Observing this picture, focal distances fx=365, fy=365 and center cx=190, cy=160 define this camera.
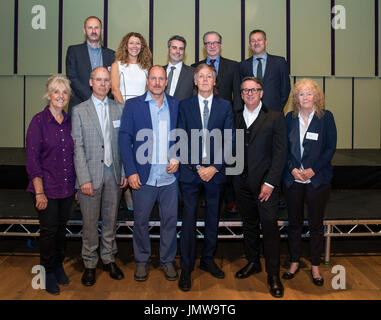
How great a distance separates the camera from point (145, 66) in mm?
2990

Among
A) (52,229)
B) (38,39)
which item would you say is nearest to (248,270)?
(52,229)

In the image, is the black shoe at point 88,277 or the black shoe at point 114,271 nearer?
the black shoe at point 88,277

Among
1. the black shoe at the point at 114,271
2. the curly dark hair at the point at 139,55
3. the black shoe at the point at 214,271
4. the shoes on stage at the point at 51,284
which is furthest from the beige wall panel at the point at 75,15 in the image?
the black shoe at the point at 214,271

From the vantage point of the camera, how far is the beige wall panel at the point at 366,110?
6.11 metres

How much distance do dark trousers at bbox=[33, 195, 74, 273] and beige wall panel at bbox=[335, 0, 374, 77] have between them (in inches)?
203

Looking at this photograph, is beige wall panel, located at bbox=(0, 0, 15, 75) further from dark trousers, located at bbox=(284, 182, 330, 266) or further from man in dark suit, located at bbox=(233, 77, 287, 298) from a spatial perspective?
dark trousers, located at bbox=(284, 182, 330, 266)

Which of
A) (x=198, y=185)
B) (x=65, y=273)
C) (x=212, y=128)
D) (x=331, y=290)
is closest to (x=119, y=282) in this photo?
(x=65, y=273)

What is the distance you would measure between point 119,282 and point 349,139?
491 cm

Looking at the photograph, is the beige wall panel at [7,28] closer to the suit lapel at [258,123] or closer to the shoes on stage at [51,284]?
the shoes on stage at [51,284]

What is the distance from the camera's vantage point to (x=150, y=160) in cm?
261

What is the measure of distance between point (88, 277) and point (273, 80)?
2.28 m

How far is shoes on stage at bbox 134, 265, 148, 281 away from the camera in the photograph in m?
2.72

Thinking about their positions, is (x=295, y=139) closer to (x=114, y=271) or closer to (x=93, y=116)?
(x=93, y=116)

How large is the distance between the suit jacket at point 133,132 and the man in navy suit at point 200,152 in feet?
0.82
